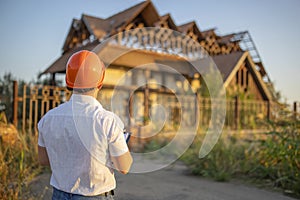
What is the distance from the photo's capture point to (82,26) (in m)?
14.0

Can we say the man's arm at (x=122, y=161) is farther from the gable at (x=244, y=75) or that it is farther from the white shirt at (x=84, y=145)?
the gable at (x=244, y=75)

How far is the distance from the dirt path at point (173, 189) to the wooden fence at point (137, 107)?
5.91 feet

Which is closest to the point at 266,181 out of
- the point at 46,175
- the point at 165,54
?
the point at 46,175

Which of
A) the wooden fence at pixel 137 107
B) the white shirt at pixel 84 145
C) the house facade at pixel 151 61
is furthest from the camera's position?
the house facade at pixel 151 61

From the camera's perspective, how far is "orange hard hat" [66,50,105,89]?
176cm

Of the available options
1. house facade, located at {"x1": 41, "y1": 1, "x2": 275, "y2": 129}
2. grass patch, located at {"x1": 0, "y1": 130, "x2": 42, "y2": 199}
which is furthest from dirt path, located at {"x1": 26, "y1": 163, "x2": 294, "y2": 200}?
house facade, located at {"x1": 41, "y1": 1, "x2": 275, "y2": 129}

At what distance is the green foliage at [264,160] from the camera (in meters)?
4.63

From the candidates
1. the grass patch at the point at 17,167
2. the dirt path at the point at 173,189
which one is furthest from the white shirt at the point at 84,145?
the dirt path at the point at 173,189

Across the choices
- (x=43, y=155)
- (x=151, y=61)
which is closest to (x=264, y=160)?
(x=43, y=155)

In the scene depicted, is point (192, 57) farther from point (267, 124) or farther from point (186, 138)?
point (267, 124)

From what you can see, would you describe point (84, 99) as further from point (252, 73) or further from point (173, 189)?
point (252, 73)

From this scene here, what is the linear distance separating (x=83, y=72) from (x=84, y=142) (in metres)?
0.40

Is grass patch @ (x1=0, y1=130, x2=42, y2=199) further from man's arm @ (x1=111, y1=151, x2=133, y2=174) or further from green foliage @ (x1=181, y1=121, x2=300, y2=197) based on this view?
green foliage @ (x1=181, y1=121, x2=300, y2=197)

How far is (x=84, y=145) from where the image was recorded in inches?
65.2
